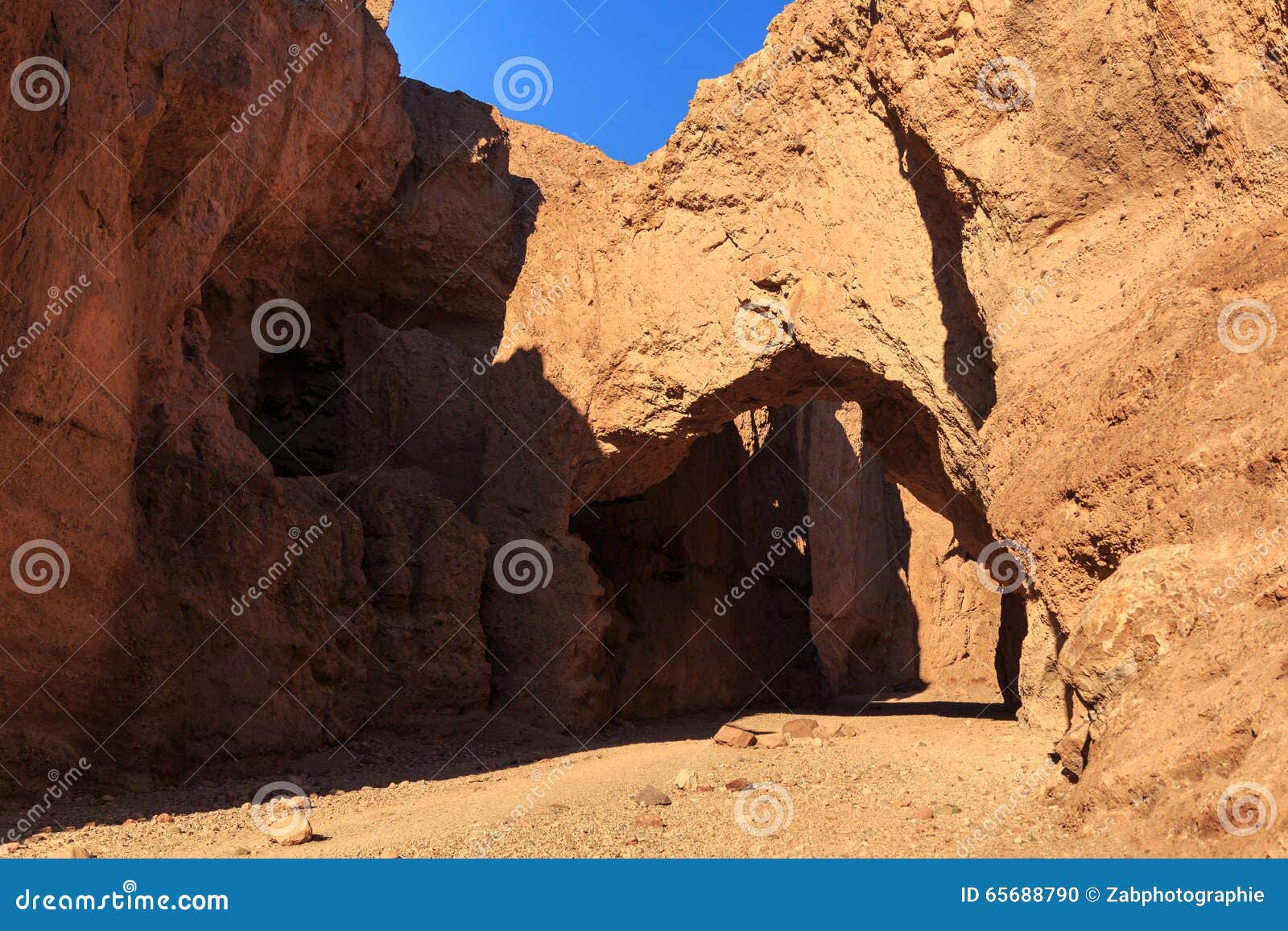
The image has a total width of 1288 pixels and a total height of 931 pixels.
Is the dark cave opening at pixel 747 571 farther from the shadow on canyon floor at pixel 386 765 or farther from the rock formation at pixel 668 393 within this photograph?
the shadow on canyon floor at pixel 386 765

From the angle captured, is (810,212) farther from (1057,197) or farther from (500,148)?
(500,148)

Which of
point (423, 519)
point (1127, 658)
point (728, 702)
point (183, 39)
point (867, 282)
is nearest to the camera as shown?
point (1127, 658)

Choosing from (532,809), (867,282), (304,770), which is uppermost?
(867,282)

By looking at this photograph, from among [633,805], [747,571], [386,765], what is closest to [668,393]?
[386,765]

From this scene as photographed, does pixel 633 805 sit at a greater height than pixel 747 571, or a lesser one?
lesser

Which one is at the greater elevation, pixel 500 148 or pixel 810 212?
pixel 500 148

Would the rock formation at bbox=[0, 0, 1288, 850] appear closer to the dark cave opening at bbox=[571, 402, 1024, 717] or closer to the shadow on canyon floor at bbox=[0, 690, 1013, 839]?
the dark cave opening at bbox=[571, 402, 1024, 717]

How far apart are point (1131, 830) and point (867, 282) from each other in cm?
437

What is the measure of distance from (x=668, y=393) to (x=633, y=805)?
13.1 feet

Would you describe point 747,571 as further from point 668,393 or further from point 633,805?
point 633,805

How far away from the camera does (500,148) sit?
46.2ft

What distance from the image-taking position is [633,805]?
508 cm

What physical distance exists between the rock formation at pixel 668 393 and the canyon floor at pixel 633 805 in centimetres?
39

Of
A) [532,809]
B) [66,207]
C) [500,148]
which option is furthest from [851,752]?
[500,148]
